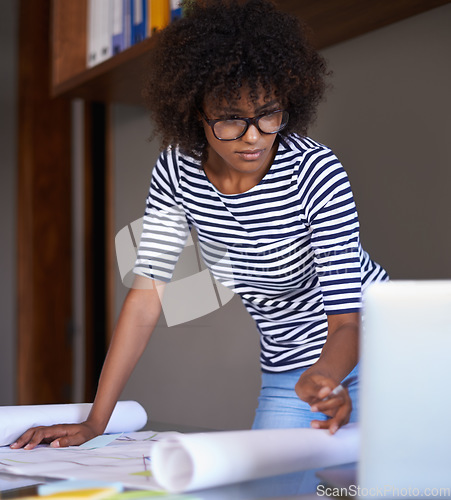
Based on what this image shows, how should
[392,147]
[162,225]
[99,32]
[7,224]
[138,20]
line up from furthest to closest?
[7,224] → [99,32] → [138,20] → [392,147] → [162,225]

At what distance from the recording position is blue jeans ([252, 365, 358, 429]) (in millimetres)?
1237

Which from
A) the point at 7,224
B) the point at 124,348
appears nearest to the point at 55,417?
the point at 124,348

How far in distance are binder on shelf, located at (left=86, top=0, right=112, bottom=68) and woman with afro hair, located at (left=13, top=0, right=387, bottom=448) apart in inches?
30.8

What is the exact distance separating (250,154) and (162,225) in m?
0.33

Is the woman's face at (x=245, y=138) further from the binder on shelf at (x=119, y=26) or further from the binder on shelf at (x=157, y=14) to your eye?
the binder on shelf at (x=119, y=26)

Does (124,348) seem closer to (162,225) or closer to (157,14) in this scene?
(162,225)

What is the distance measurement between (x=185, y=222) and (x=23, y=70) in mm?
1934

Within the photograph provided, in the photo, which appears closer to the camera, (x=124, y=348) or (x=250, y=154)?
(x=250, y=154)

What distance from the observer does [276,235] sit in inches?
47.6

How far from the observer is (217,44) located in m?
1.10

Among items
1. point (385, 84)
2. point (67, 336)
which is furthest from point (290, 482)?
point (67, 336)

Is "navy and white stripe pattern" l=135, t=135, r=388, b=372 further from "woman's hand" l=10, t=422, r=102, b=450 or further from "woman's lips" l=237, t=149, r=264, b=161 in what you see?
"woman's hand" l=10, t=422, r=102, b=450

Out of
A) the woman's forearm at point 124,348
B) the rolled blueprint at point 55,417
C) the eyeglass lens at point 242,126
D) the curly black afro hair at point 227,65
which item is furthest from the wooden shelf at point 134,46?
the rolled blueprint at point 55,417

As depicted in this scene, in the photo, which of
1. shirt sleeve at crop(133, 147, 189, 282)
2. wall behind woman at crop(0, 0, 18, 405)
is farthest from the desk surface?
wall behind woman at crop(0, 0, 18, 405)
